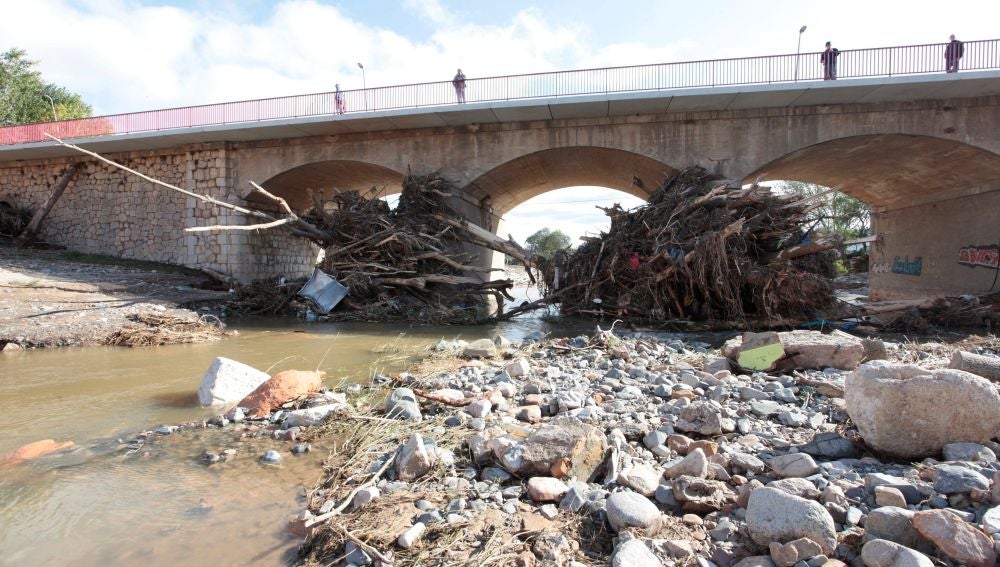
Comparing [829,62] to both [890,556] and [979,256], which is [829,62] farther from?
[890,556]

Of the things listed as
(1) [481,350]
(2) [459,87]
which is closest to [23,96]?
(2) [459,87]

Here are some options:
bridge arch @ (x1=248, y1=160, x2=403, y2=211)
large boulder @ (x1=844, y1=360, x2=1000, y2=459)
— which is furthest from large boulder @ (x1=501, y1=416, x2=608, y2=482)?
bridge arch @ (x1=248, y1=160, x2=403, y2=211)

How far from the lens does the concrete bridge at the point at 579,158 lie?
38.4ft

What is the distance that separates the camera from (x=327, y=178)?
1703cm

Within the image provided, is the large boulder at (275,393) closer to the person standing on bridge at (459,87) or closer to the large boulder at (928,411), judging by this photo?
the large boulder at (928,411)

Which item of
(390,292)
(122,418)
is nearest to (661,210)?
(390,292)

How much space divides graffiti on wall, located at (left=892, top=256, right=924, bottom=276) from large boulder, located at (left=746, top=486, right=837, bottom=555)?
17780mm

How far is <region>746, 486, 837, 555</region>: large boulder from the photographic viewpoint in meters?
1.83

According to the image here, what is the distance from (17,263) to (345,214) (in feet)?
29.2

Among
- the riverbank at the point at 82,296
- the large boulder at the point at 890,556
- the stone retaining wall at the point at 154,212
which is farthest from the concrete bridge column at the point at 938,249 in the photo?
the stone retaining wall at the point at 154,212

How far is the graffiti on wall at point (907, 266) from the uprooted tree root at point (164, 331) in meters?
19.1

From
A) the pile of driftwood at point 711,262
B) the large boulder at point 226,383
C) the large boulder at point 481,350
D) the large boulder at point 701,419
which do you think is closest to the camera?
the large boulder at point 701,419

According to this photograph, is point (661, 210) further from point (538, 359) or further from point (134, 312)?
point (134, 312)

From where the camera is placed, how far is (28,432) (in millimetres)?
3975
